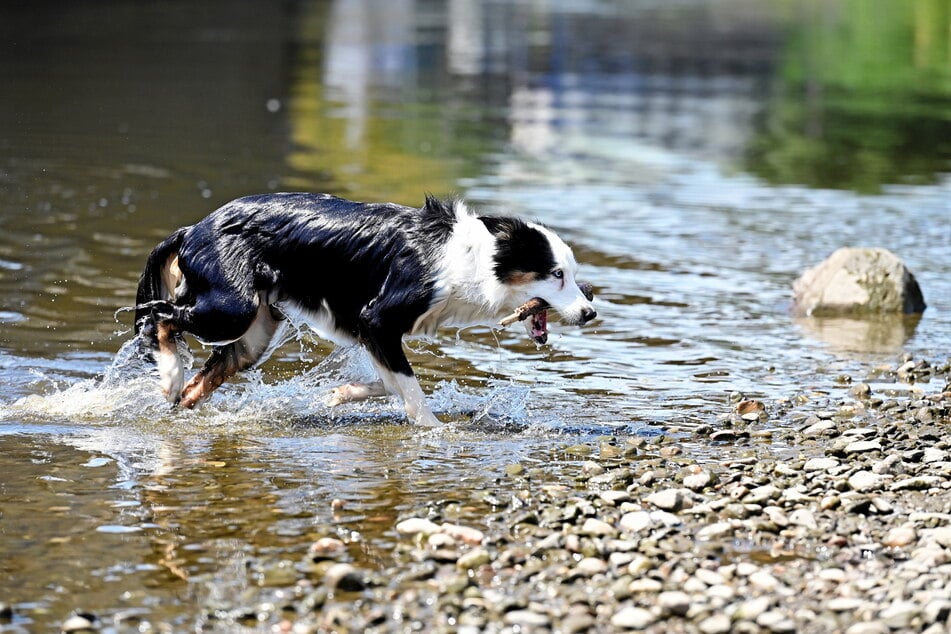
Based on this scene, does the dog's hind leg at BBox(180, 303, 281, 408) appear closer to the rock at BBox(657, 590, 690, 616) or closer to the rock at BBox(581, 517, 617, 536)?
the rock at BBox(581, 517, 617, 536)

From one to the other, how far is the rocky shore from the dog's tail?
2353 millimetres

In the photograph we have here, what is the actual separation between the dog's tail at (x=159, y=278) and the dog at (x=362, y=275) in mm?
13

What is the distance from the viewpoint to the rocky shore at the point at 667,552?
15.5 ft

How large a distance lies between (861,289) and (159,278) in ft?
18.5

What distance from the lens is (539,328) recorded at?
7320 mm

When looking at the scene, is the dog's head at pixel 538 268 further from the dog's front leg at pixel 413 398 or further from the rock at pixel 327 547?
the rock at pixel 327 547

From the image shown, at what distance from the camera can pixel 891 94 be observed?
2527 cm

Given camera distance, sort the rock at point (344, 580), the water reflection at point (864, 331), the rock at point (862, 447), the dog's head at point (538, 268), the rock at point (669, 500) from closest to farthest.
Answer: the rock at point (344, 580)
the rock at point (669, 500)
the rock at point (862, 447)
the dog's head at point (538, 268)
the water reflection at point (864, 331)

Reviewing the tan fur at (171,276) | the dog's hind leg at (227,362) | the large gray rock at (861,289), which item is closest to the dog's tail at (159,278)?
the tan fur at (171,276)

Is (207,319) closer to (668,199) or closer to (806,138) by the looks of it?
(668,199)

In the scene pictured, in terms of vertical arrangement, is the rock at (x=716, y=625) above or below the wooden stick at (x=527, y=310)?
below

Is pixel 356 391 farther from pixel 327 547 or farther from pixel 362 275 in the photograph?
pixel 327 547

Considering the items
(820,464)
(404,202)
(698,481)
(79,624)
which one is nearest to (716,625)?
(698,481)

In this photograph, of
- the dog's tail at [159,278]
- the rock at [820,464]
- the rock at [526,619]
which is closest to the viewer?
the rock at [526,619]
